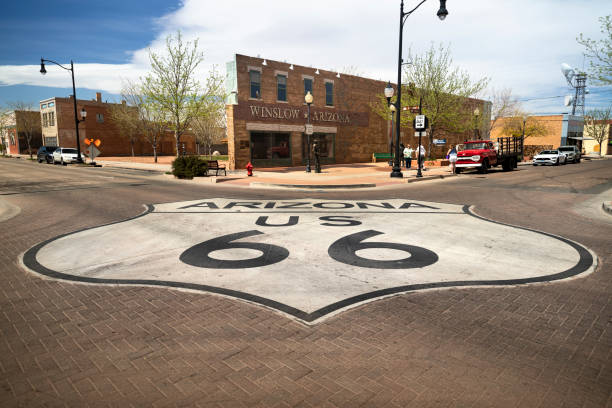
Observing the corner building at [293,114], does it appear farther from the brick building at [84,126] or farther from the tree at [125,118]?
the brick building at [84,126]

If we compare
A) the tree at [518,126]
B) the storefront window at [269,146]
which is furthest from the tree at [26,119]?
the tree at [518,126]

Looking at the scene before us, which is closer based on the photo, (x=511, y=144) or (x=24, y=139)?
(x=511, y=144)

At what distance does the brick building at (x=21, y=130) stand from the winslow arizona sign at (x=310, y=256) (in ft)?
220

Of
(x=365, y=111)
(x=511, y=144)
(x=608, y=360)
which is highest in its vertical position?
(x=365, y=111)

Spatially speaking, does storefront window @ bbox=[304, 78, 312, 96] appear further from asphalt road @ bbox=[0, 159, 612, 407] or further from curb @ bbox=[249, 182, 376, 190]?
asphalt road @ bbox=[0, 159, 612, 407]

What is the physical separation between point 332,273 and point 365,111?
30.4 metres

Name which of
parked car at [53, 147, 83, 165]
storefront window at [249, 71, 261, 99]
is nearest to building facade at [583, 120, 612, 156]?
storefront window at [249, 71, 261, 99]

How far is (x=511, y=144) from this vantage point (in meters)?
27.2

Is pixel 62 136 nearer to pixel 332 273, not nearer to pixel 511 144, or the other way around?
pixel 511 144

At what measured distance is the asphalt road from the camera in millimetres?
2807

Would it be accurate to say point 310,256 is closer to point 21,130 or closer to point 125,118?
point 125,118

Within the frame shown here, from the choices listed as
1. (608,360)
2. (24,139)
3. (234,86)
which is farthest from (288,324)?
(24,139)

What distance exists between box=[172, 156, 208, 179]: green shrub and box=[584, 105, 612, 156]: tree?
230 feet

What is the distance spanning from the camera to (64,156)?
36.1 m
